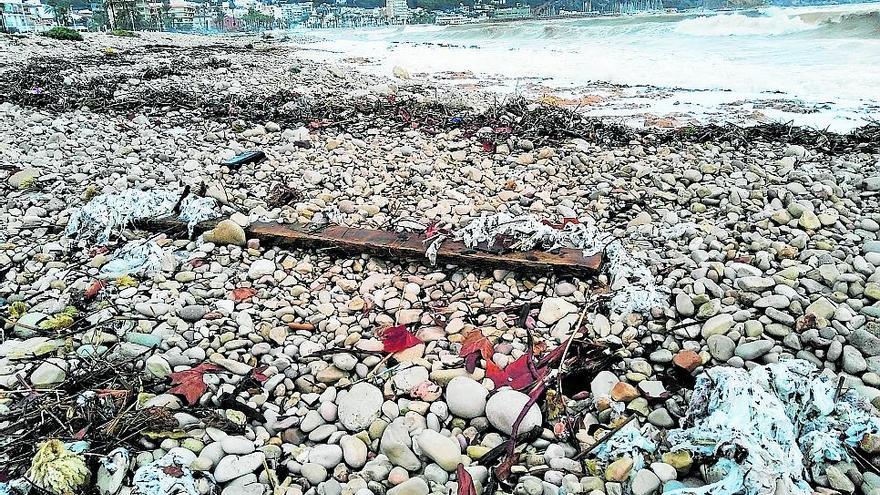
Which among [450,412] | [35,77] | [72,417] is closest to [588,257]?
[450,412]

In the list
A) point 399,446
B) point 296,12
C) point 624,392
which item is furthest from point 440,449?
point 296,12

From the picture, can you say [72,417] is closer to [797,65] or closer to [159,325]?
[159,325]

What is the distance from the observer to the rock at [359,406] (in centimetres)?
196

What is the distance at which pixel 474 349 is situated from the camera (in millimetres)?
2316

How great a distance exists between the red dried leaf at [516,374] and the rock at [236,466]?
88cm

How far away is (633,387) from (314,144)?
3933 mm

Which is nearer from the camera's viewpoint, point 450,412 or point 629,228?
point 450,412

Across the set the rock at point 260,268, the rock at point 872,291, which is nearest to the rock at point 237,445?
the rock at point 260,268

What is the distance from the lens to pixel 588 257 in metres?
2.83

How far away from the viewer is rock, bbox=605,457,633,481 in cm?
168

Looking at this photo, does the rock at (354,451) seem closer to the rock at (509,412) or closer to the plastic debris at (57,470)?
the rock at (509,412)

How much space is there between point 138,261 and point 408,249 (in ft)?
4.81

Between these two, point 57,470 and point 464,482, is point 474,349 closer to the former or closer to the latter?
point 464,482

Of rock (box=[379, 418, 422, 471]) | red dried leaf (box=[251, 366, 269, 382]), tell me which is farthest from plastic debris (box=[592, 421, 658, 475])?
red dried leaf (box=[251, 366, 269, 382])
